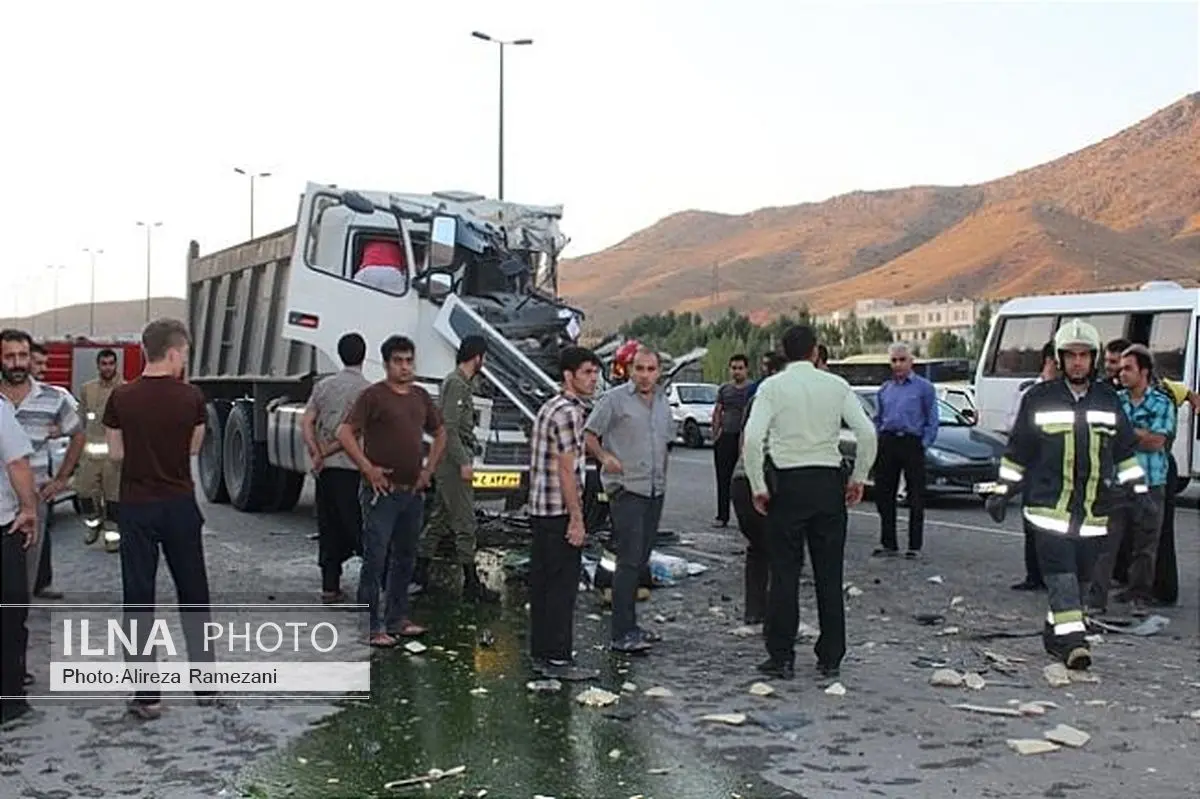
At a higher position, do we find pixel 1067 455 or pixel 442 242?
pixel 442 242

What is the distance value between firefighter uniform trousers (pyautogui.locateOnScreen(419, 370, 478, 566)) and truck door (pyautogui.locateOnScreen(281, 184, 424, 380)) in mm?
2318

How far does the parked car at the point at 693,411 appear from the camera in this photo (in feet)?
95.0

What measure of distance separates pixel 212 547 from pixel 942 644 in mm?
6543

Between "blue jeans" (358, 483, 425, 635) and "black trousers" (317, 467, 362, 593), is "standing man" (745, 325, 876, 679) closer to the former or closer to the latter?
"blue jeans" (358, 483, 425, 635)

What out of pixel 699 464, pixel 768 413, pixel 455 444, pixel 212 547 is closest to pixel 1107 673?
pixel 768 413

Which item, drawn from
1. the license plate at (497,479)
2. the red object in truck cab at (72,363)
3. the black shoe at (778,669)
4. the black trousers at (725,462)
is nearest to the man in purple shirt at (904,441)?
the black trousers at (725,462)

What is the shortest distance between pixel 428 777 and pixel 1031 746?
2.53 m

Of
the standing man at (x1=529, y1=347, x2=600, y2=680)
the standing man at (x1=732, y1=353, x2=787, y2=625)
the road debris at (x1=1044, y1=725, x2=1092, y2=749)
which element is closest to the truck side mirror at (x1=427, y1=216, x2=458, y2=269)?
the standing man at (x1=732, y1=353, x2=787, y2=625)

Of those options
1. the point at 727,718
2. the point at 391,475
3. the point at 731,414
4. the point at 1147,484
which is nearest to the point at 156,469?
the point at 391,475

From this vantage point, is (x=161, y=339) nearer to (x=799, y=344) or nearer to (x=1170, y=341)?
(x=799, y=344)

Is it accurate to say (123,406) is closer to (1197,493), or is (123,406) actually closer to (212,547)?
(212,547)

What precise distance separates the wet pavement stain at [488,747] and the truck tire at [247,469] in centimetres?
719

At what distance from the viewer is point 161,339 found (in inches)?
239

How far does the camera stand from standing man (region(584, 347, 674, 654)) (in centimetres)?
732
